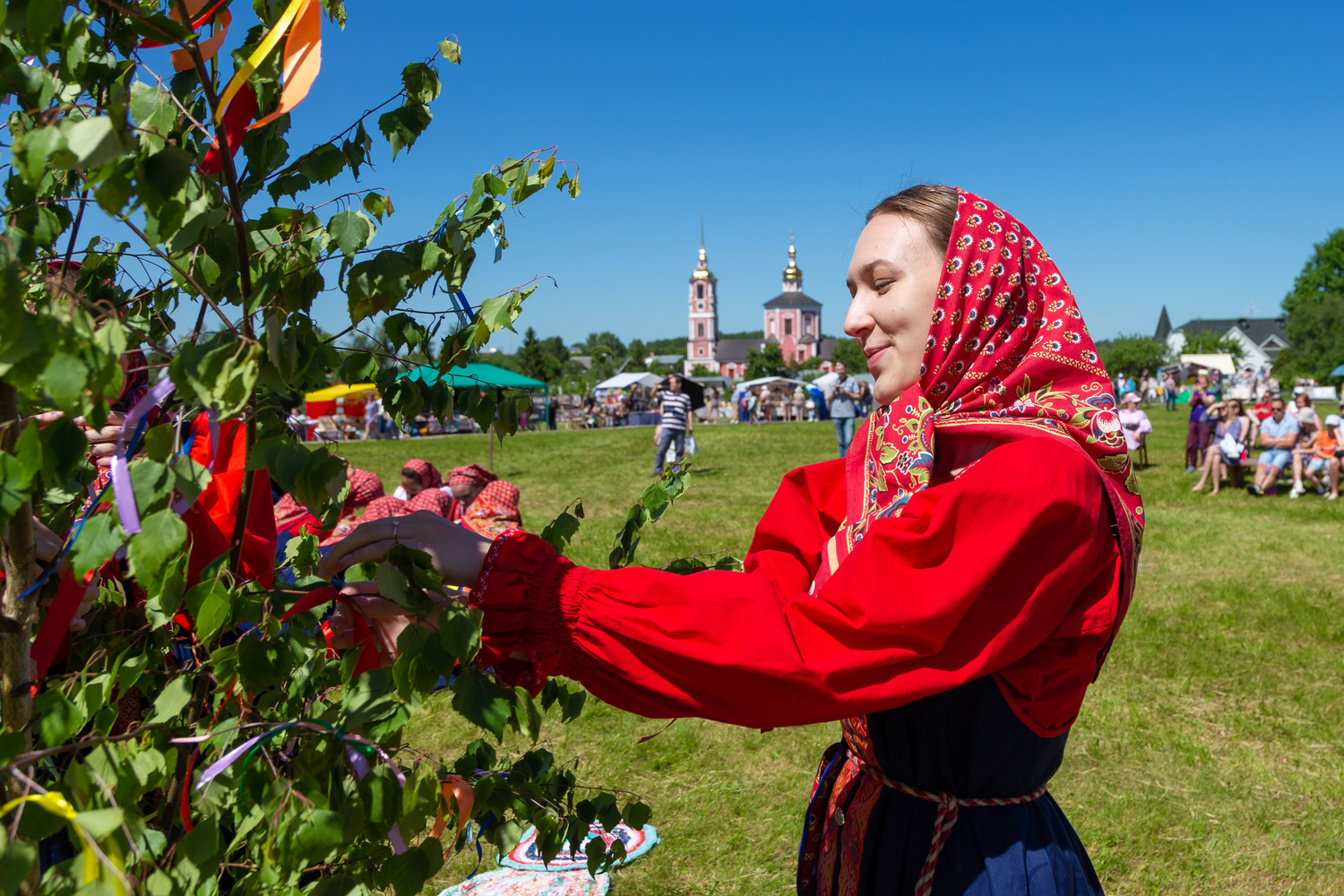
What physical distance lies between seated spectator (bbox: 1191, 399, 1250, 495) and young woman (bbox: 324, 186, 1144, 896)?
504 inches

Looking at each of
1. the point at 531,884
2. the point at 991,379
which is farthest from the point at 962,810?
the point at 531,884

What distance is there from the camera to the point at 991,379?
1.45 meters

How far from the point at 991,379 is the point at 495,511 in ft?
15.6

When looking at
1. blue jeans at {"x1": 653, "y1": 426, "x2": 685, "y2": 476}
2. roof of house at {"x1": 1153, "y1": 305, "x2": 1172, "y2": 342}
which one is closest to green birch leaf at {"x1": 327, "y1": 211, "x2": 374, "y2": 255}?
blue jeans at {"x1": 653, "y1": 426, "x2": 685, "y2": 476}

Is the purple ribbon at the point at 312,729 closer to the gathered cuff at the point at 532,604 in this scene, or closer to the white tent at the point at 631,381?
the gathered cuff at the point at 532,604

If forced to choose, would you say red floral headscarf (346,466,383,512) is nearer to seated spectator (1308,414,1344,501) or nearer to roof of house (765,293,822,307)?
seated spectator (1308,414,1344,501)

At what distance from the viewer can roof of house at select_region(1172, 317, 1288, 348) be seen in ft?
286

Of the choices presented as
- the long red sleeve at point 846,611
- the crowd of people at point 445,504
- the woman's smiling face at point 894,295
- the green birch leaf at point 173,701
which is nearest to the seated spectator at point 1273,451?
the crowd of people at point 445,504

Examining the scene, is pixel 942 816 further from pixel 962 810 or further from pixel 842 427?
pixel 842 427

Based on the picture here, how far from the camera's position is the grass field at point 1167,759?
3.38m

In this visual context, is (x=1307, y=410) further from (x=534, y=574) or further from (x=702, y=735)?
(x=534, y=574)

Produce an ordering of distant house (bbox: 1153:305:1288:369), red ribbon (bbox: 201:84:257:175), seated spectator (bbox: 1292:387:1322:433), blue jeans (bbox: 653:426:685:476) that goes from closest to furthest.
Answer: red ribbon (bbox: 201:84:257:175) → seated spectator (bbox: 1292:387:1322:433) → blue jeans (bbox: 653:426:685:476) → distant house (bbox: 1153:305:1288:369)

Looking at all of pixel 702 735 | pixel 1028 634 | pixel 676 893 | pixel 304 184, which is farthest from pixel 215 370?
pixel 702 735

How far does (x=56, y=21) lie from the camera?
0.71 m
